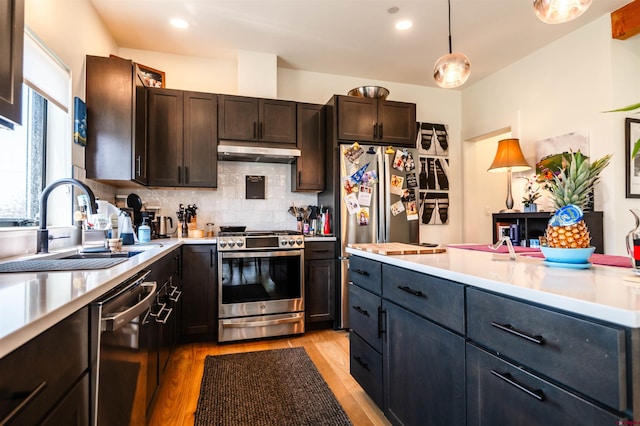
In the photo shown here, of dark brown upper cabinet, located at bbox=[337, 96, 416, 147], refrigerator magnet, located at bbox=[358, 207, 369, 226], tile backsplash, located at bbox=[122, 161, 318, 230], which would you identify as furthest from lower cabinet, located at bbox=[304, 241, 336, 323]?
dark brown upper cabinet, located at bbox=[337, 96, 416, 147]

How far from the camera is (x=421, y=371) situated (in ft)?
4.51

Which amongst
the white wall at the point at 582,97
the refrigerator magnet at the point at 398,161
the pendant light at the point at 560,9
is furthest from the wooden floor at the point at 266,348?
the white wall at the point at 582,97

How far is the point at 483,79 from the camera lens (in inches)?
171

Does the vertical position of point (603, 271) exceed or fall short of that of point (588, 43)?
it falls short

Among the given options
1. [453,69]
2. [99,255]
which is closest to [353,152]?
[453,69]

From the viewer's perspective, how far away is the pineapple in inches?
46.5

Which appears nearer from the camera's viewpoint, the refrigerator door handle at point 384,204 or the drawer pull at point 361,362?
the drawer pull at point 361,362

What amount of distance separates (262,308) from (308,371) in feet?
2.79

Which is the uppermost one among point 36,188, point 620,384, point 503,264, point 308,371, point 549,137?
point 549,137

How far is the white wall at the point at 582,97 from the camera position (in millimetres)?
2918

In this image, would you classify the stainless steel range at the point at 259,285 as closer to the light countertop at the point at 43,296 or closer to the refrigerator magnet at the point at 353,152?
the refrigerator magnet at the point at 353,152

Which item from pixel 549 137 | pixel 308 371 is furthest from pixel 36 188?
pixel 549 137

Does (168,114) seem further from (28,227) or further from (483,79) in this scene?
(483,79)

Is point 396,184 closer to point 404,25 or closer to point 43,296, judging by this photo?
point 404,25
